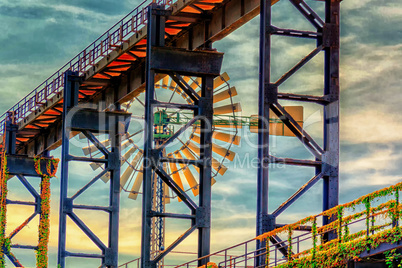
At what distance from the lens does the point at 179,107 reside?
116ft

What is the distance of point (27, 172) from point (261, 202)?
1182 inches

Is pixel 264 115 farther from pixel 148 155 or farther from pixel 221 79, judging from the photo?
pixel 221 79

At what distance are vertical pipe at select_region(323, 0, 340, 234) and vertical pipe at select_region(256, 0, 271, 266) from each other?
180cm

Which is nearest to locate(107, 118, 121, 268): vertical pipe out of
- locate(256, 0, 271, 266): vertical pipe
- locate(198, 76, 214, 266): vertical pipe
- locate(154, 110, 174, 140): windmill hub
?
locate(154, 110, 174, 140): windmill hub

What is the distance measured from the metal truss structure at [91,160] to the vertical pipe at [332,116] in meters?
17.1

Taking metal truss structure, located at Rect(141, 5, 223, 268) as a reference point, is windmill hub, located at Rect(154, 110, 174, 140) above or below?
above

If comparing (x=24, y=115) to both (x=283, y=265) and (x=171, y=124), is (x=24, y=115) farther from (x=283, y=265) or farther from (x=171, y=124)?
(x=283, y=265)

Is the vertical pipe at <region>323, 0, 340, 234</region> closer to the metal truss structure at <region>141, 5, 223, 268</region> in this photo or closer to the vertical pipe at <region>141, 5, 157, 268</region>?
the metal truss structure at <region>141, 5, 223, 268</region>

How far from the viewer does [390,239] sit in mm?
24828

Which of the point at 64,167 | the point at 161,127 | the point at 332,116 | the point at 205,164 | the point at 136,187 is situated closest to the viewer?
the point at 332,116

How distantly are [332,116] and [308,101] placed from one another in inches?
34.5

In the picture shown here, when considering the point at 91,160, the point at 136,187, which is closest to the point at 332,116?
the point at 91,160

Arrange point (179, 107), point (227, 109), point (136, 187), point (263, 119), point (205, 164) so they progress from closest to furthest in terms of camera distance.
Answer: point (263, 119) < point (179, 107) < point (205, 164) < point (227, 109) < point (136, 187)

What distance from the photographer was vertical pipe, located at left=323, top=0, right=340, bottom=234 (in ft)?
100
